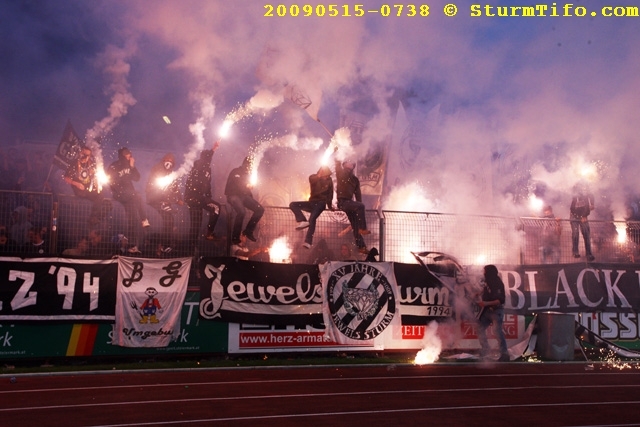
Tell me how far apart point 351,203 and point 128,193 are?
5.09 metres

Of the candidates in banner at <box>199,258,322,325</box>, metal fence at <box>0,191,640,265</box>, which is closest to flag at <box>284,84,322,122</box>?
metal fence at <box>0,191,640,265</box>

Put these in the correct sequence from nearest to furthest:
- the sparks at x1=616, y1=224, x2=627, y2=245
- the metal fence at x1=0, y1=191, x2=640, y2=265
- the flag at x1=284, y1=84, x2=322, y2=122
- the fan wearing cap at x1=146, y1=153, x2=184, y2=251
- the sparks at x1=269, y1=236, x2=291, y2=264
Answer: the metal fence at x1=0, y1=191, x2=640, y2=265, the fan wearing cap at x1=146, y1=153, x2=184, y2=251, the sparks at x1=269, y1=236, x2=291, y2=264, the sparks at x1=616, y1=224, x2=627, y2=245, the flag at x1=284, y1=84, x2=322, y2=122

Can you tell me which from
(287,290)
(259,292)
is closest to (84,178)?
(259,292)

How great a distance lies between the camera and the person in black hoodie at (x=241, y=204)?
14.6 meters

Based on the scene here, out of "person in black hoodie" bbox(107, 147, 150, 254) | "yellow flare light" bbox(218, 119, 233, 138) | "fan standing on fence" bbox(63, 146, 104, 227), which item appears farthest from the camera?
"yellow flare light" bbox(218, 119, 233, 138)

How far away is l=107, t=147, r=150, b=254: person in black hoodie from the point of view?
45.1 ft

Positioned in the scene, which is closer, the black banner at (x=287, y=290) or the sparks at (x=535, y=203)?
the black banner at (x=287, y=290)

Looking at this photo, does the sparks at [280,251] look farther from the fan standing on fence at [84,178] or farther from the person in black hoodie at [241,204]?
the fan standing on fence at [84,178]

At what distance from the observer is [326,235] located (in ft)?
51.1

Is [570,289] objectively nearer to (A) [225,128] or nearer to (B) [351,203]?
(B) [351,203]

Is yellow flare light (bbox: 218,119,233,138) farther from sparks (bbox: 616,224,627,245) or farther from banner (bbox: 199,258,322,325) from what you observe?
sparks (bbox: 616,224,627,245)

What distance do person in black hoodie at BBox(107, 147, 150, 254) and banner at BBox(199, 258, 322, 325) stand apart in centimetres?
156

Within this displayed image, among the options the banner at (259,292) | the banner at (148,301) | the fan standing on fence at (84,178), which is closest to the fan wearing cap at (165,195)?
the banner at (148,301)

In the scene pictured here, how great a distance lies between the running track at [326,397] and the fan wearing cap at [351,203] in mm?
3759
